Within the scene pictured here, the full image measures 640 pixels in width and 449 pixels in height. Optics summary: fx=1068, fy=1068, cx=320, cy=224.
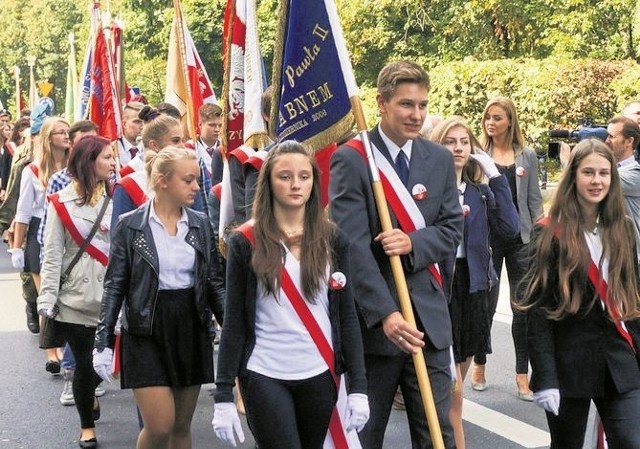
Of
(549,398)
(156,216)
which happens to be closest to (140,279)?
(156,216)

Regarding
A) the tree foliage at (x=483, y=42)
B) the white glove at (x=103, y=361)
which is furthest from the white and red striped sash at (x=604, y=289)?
the tree foliage at (x=483, y=42)

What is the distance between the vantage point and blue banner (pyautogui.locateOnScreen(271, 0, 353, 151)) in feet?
A: 16.3

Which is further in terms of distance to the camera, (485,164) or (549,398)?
(485,164)

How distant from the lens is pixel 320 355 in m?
4.11

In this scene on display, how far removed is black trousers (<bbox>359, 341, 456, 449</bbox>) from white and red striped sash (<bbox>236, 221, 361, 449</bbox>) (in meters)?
0.28

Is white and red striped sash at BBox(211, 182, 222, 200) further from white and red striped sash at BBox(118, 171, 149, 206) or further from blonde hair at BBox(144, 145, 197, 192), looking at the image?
blonde hair at BBox(144, 145, 197, 192)

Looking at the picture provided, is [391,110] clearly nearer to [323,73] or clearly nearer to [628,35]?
[323,73]

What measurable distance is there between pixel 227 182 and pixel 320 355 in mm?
2752

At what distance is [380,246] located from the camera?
4492mm

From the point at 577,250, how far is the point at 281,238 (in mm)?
1254

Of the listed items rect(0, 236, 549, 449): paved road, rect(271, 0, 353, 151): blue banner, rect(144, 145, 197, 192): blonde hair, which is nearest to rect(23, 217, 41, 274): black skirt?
rect(0, 236, 549, 449): paved road

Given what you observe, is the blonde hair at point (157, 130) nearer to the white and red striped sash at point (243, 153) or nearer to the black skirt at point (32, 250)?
the white and red striped sash at point (243, 153)

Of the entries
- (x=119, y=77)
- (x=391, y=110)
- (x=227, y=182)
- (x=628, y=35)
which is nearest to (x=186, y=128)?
(x=119, y=77)

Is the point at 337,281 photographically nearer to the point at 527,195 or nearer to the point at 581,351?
the point at 581,351
